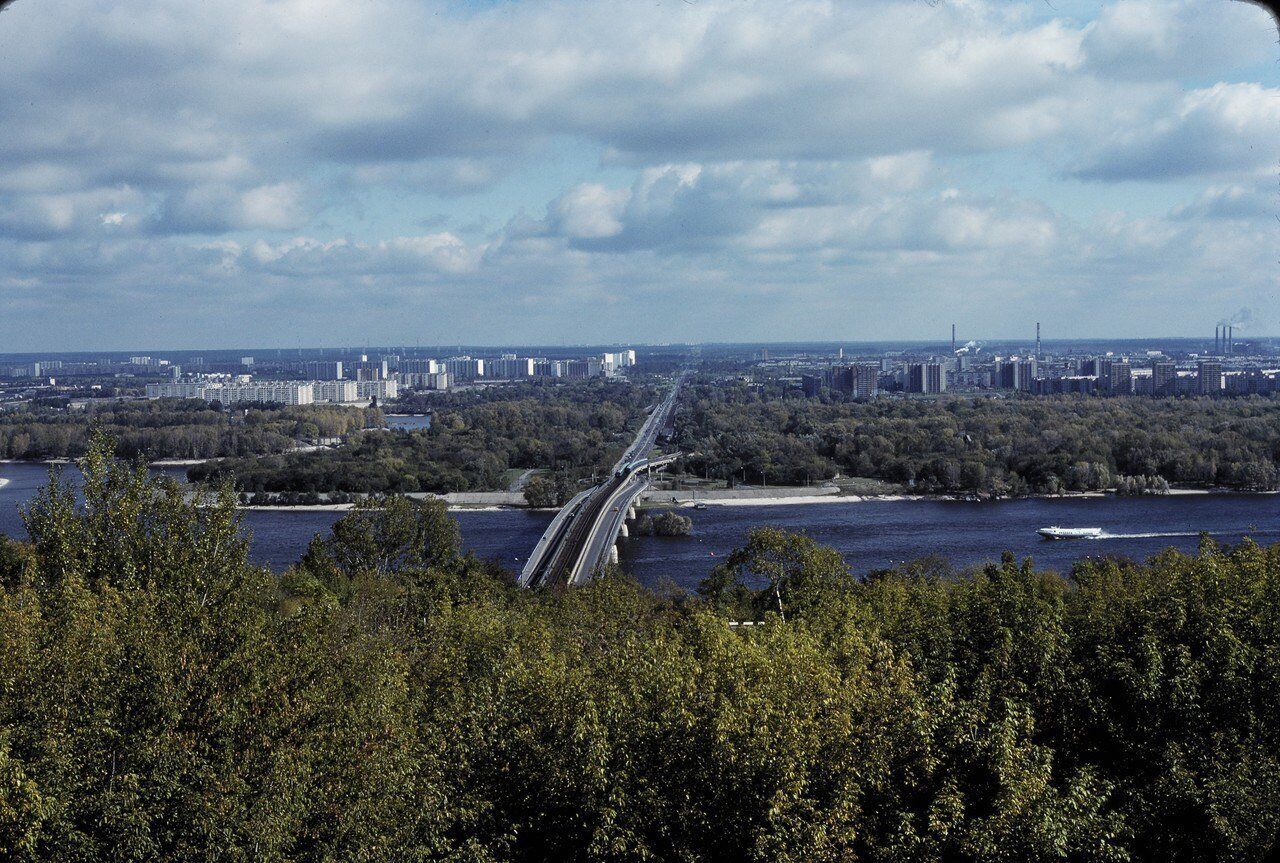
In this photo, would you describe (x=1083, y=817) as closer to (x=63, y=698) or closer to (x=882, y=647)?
(x=882, y=647)

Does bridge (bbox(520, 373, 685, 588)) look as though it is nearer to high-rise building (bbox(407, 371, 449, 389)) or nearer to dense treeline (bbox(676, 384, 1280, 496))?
dense treeline (bbox(676, 384, 1280, 496))

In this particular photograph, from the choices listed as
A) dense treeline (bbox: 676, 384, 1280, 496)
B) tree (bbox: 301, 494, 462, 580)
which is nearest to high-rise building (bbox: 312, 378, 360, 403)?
dense treeline (bbox: 676, 384, 1280, 496)

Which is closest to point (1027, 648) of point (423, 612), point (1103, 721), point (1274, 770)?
point (1103, 721)

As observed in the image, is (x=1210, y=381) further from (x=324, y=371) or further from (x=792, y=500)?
(x=324, y=371)

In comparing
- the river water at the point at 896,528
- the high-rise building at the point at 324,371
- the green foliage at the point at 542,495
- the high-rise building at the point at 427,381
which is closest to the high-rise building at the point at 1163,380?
the river water at the point at 896,528

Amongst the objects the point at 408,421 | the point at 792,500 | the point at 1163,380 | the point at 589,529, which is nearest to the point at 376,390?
the point at 408,421
